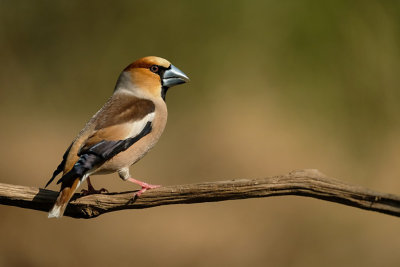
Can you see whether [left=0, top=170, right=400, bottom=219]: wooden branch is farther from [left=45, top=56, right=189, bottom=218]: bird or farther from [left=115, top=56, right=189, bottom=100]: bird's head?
[left=115, top=56, right=189, bottom=100]: bird's head

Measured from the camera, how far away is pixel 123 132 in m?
2.44

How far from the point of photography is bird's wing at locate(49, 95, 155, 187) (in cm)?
218

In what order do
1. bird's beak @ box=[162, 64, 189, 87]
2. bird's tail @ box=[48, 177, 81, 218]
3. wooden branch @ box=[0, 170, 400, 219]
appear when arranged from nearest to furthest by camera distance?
wooden branch @ box=[0, 170, 400, 219]
bird's tail @ box=[48, 177, 81, 218]
bird's beak @ box=[162, 64, 189, 87]

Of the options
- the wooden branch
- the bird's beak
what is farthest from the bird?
the wooden branch

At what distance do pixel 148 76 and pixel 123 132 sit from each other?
1.59ft

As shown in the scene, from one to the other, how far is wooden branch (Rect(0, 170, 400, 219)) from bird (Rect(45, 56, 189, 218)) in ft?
0.36

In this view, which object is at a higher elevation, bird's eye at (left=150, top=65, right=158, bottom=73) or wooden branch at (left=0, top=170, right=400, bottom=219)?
bird's eye at (left=150, top=65, right=158, bottom=73)

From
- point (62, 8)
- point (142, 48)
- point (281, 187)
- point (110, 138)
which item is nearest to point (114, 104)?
point (110, 138)

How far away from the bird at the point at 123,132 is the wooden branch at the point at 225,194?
11 cm

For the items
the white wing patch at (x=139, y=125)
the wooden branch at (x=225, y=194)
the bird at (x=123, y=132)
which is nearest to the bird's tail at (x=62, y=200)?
the bird at (x=123, y=132)

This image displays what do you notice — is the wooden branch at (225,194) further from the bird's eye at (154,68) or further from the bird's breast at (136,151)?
the bird's eye at (154,68)

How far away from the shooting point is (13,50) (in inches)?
205

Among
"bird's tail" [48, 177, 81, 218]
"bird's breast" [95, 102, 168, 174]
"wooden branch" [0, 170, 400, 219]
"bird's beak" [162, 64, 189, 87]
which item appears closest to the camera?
"wooden branch" [0, 170, 400, 219]

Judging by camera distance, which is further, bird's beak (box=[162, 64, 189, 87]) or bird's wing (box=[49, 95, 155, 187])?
bird's beak (box=[162, 64, 189, 87])
